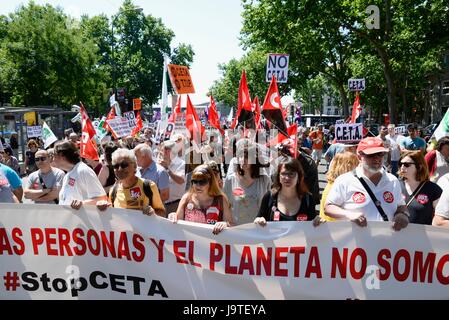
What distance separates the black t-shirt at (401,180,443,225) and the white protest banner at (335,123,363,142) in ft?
13.5

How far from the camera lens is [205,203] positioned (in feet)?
13.9

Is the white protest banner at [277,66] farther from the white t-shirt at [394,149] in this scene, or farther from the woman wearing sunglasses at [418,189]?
the woman wearing sunglasses at [418,189]

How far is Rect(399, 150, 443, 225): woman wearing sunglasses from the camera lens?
4451 millimetres

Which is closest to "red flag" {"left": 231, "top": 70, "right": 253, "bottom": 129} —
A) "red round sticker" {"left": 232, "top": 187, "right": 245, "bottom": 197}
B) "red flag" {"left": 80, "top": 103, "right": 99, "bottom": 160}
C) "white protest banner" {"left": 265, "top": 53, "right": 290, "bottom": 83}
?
"white protest banner" {"left": 265, "top": 53, "right": 290, "bottom": 83}

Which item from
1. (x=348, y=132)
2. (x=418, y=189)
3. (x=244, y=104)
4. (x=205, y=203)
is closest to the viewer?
(x=205, y=203)

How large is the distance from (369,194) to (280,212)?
2.39 ft

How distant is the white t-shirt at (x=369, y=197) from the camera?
12.5ft

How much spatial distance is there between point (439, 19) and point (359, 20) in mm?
3679

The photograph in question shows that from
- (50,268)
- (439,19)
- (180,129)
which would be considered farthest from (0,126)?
(439,19)

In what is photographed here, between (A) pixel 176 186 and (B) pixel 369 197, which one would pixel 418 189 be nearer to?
(B) pixel 369 197

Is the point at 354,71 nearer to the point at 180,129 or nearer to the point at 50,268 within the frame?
the point at 180,129

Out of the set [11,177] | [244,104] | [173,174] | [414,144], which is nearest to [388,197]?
[173,174]

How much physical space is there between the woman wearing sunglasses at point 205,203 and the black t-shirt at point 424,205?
5.51 feet

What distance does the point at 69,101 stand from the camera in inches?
1545
